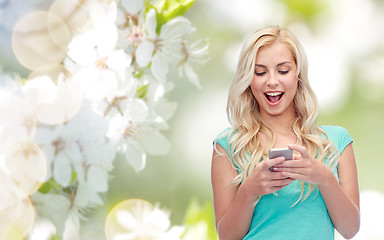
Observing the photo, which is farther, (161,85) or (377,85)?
(377,85)

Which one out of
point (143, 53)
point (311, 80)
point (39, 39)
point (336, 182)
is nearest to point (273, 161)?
point (336, 182)

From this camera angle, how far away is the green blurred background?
4.04 feet

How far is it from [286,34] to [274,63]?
6 centimetres

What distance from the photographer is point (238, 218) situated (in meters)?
0.76

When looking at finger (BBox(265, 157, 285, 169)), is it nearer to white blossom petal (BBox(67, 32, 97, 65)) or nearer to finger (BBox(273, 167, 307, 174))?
finger (BBox(273, 167, 307, 174))

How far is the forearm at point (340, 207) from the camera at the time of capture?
0.71 metres

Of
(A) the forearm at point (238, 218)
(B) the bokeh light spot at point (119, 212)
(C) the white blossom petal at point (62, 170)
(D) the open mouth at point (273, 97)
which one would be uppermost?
(D) the open mouth at point (273, 97)

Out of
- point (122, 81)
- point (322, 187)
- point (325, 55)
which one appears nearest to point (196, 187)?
point (325, 55)

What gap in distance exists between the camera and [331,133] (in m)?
0.83

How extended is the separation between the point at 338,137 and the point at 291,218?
0.16 m

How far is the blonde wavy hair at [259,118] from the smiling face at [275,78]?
0.01 m

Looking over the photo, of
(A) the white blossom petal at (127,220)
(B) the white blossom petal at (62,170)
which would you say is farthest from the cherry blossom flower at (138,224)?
(B) the white blossom petal at (62,170)

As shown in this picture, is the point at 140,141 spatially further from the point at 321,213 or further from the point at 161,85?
the point at 321,213

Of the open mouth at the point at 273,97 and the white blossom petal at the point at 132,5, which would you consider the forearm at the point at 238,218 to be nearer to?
the open mouth at the point at 273,97
